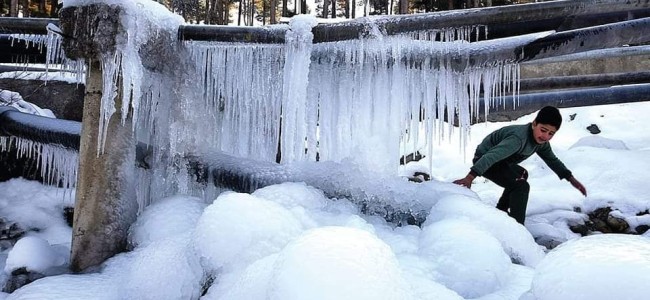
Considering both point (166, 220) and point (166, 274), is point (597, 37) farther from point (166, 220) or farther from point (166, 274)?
point (166, 220)

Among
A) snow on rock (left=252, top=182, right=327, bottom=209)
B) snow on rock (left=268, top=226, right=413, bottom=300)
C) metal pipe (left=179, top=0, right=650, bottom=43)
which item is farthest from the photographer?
snow on rock (left=252, top=182, right=327, bottom=209)

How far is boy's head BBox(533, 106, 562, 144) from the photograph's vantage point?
3750mm

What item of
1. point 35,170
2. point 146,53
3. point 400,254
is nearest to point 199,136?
point 146,53

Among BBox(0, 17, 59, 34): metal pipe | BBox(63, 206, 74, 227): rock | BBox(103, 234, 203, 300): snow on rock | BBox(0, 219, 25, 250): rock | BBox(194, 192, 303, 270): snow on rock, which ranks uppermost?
BBox(0, 17, 59, 34): metal pipe

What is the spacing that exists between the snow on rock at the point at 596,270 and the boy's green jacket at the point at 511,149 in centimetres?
215

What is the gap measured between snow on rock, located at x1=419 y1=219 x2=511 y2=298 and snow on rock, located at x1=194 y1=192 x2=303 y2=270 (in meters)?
0.72

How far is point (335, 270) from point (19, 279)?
2627mm

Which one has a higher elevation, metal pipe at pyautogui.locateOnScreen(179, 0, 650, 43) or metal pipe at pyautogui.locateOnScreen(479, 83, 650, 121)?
metal pipe at pyautogui.locateOnScreen(179, 0, 650, 43)

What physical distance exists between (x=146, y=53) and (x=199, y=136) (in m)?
0.81

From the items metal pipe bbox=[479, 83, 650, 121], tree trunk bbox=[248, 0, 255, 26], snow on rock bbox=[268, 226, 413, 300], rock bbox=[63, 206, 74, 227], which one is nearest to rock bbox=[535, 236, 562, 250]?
metal pipe bbox=[479, 83, 650, 121]

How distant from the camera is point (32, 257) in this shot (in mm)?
3074

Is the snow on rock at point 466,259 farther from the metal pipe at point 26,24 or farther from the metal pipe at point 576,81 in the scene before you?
the metal pipe at point 576,81

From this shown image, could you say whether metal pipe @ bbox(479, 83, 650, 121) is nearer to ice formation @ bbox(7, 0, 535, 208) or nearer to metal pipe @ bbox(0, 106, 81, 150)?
ice formation @ bbox(7, 0, 535, 208)

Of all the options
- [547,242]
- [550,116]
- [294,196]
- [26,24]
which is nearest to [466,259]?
[294,196]
